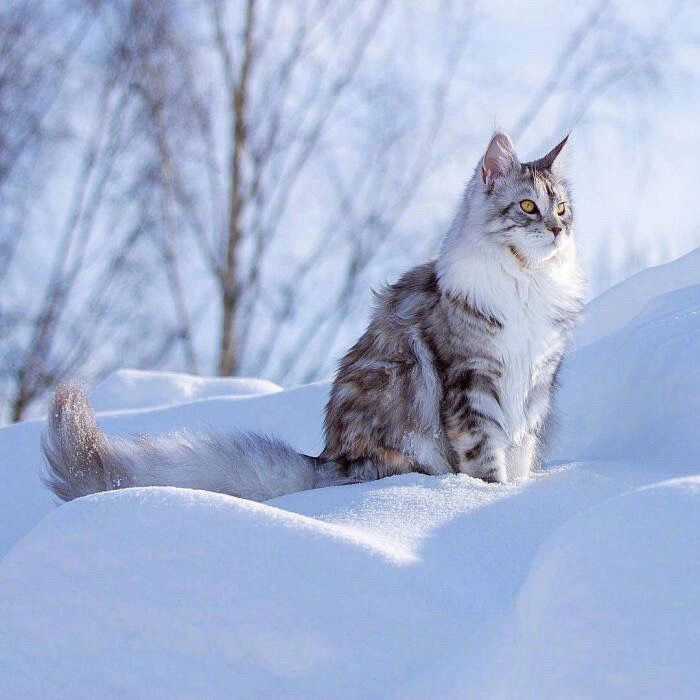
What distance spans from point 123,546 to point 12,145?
9679 millimetres

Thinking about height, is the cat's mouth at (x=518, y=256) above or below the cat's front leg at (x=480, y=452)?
above

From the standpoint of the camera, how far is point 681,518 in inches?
84.9

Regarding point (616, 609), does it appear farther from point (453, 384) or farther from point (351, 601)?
point (453, 384)

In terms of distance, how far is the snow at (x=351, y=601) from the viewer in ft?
6.42

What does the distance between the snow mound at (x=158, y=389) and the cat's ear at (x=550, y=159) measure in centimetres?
254

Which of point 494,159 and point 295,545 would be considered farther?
point 494,159

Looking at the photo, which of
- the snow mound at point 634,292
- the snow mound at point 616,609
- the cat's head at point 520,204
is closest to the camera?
the snow mound at point 616,609

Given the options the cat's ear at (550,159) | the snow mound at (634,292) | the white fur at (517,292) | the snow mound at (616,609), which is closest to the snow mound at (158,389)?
the snow mound at (634,292)

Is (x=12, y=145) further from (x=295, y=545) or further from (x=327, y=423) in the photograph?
(x=295, y=545)

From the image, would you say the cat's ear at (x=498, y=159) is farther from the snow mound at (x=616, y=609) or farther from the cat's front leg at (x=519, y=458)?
the snow mound at (x=616, y=609)

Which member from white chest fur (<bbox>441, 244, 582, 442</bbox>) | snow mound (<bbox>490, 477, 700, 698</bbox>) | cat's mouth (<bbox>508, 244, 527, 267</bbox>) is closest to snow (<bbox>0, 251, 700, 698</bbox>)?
snow mound (<bbox>490, 477, 700, 698</bbox>)

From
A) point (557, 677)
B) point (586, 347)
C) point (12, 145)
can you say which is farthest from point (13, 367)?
point (557, 677)

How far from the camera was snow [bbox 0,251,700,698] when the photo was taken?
196cm

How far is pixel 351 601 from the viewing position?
221 centimetres
